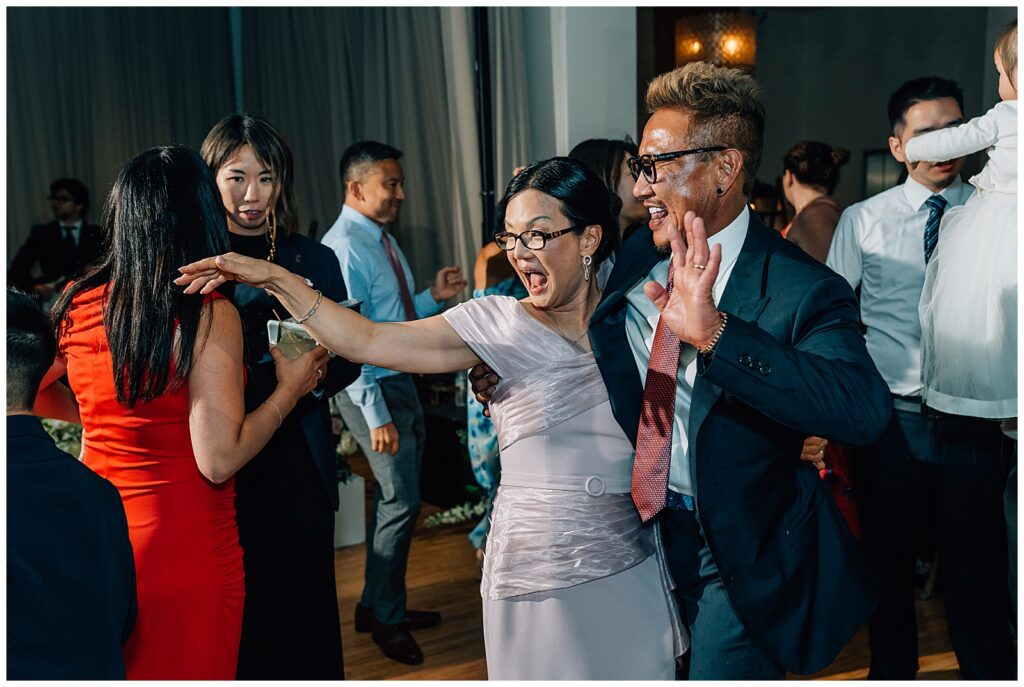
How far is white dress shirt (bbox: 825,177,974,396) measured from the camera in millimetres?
2916

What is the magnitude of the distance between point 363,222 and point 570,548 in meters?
2.06

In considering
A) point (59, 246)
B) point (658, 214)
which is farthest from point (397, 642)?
point (59, 246)

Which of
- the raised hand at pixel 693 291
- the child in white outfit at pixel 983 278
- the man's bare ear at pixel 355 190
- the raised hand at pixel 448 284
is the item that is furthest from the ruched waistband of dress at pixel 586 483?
the man's bare ear at pixel 355 190

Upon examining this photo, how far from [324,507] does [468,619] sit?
1389 millimetres

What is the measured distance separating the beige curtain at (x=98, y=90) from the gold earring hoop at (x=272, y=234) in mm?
6084

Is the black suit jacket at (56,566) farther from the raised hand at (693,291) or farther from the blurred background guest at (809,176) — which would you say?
the blurred background guest at (809,176)

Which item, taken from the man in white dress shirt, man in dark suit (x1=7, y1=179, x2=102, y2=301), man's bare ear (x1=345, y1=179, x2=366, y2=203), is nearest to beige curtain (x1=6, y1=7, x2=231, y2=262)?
man in dark suit (x1=7, y1=179, x2=102, y2=301)

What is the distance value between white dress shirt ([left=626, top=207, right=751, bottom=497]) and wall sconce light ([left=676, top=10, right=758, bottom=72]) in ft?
15.5

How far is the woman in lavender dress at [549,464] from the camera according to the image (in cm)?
179

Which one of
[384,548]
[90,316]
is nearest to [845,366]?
[90,316]

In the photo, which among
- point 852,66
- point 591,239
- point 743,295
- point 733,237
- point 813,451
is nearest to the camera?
point 743,295

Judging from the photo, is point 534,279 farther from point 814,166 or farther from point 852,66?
point 852,66

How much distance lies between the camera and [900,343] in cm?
293

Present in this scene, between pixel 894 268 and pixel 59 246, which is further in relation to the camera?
pixel 59 246
